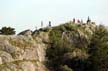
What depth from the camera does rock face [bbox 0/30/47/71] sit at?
7600 cm

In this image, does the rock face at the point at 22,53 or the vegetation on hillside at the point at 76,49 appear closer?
the rock face at the point at 22,53

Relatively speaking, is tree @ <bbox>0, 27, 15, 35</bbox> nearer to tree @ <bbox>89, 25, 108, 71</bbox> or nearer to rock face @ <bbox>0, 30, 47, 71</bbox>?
rock face @ <bbox>0, 30, 47, 71</bbox>

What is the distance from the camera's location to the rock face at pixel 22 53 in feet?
249

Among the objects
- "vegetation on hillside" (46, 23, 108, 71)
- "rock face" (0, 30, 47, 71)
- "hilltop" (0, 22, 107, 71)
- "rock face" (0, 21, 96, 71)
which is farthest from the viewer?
"vegetation on hillside" (46, 23, 108, 71)

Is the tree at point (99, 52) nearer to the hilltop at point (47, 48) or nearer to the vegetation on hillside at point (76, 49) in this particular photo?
the vegetation on hillside at point (76, 49)

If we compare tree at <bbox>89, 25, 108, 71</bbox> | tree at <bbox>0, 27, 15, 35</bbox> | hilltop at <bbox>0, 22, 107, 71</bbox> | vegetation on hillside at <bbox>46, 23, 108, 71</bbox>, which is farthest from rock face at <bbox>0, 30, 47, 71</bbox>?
tree at <bbox>89, 25, 108, 71</bbox>

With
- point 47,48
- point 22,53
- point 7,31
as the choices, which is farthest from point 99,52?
point 7,31

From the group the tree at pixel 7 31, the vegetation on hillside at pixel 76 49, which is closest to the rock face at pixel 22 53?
the vegetation on hillside at pixel 76 49

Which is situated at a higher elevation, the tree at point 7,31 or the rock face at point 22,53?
the tree at point 7,31

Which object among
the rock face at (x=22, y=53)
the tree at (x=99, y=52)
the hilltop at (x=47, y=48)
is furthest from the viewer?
the tree at (x=99, y=52)

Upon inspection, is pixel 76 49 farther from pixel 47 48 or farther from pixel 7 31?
pixel 7 31

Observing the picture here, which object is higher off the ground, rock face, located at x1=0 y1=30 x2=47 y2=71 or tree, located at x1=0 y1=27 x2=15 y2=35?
tree, located at x1=0 y1=27 x2=15 y2=35

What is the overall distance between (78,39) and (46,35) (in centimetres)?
629

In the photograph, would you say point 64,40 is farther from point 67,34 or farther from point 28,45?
point 28,45
